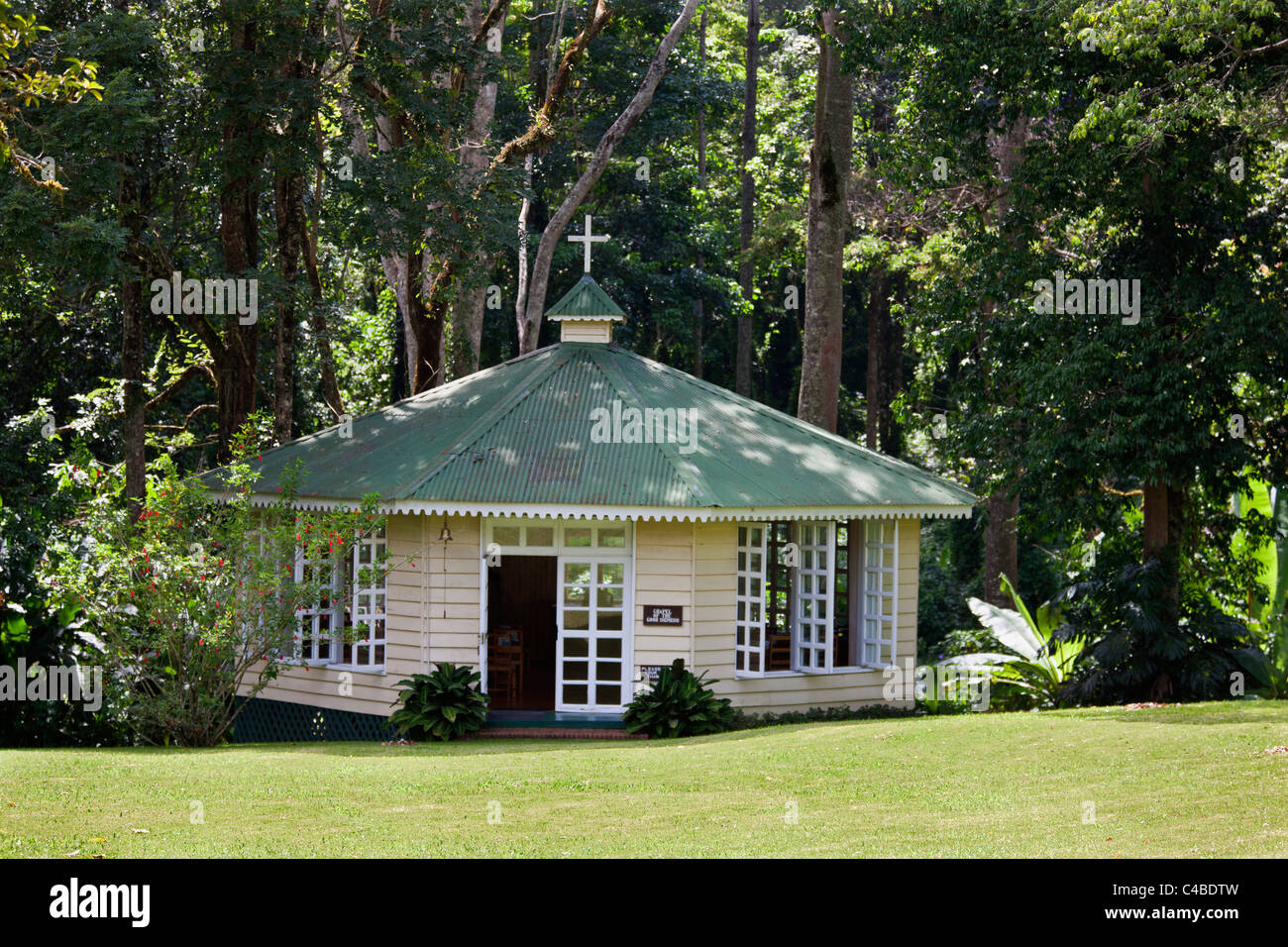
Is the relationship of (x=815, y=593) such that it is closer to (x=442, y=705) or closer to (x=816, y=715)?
(x=816, y=715)

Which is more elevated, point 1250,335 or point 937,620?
point 1250,335

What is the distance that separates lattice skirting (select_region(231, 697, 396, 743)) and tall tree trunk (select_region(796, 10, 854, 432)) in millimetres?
9224

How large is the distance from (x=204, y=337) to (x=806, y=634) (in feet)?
35.6

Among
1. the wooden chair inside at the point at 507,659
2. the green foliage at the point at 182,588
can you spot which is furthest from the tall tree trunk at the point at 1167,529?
the green foliage at the point at 182,588

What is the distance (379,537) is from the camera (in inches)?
657

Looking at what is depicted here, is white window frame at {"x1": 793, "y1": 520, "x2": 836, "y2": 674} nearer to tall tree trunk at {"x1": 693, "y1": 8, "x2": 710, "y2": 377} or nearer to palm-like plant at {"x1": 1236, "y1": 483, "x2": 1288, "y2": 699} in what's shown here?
palm-like plant at {"x1": 1236, "y1": 483, "x2": 1288, "y2": 699}

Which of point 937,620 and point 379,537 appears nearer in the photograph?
point 379,537

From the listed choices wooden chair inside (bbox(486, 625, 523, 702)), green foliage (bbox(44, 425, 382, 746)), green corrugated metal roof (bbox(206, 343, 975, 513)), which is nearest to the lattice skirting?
wooden chair inside (bbox(486, 625, 523, 702))

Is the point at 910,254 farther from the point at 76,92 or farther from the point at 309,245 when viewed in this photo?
the point at 76,92

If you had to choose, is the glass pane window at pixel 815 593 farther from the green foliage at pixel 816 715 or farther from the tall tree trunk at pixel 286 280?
the tall tree trunk at pixel 286 280

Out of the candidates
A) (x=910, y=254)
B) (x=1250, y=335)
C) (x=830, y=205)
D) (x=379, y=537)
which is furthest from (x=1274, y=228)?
(x=379, y=537)

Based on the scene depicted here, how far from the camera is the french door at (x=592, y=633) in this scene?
53.7ft

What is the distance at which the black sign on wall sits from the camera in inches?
635

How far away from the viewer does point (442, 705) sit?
→ 51.4 ft
